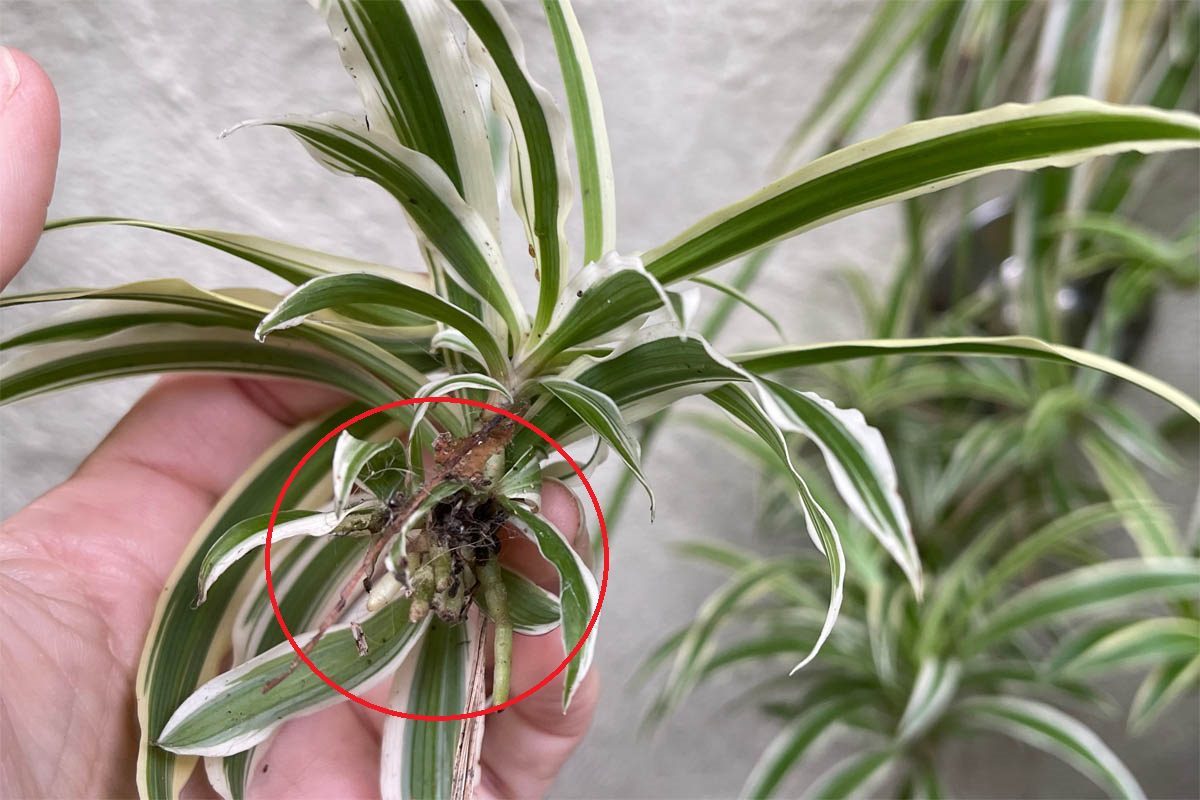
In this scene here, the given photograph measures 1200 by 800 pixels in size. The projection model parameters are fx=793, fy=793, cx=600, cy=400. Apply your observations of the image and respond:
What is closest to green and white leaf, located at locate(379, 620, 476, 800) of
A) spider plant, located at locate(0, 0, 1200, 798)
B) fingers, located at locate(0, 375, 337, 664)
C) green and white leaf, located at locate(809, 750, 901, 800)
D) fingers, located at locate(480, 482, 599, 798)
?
spider plant, located at locate(0, 0, 1200, 798)

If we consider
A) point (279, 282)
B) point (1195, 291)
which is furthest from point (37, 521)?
point (1195, 291)

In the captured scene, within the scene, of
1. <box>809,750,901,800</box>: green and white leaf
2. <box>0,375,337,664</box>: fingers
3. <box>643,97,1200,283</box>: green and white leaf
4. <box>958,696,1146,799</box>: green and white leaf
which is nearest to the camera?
<box>643,97,1200,283</box>: green and white leaf

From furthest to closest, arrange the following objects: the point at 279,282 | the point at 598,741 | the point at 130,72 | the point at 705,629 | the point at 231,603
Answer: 1. the point at 598,741
2. the point at 705,629
3. the point at 279,282
4. the point at 130,72
5. the point at 231,603

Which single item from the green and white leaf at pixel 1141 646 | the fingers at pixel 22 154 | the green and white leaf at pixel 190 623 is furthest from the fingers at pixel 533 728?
the green and white leaf at pixel 1141 646

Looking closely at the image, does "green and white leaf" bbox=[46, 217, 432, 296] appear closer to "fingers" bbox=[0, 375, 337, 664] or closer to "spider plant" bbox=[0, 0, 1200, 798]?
"spider plant" bbox=[0, 0, 1200, 798]

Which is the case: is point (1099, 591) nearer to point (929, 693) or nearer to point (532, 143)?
point (929, 693)

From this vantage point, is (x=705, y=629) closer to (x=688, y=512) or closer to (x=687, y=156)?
(x=688, y=512)

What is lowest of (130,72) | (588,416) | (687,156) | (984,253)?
(588,416)
